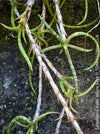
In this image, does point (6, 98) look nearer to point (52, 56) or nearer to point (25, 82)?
point (25, 82)

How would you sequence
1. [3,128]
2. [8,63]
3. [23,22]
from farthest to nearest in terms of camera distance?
[8,63] → [3,128] → [23,22]

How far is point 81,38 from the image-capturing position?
97 centimetres

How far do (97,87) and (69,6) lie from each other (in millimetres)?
480

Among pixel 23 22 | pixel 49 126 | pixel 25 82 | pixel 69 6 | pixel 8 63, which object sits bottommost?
pixel 49 126

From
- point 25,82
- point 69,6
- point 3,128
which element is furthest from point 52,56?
point 3,128

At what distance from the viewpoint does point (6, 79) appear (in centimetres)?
82

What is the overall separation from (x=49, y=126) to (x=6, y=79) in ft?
1.00

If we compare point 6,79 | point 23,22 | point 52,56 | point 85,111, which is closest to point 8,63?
point 6,79

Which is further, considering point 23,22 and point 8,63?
point 8,63

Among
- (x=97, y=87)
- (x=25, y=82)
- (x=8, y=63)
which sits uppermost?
(x=8, y=63)

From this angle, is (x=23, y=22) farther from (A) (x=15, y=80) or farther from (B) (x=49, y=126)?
(B) (x=49, y=126)

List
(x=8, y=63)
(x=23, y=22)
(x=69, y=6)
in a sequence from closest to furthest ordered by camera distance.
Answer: (x=23, y=22)
(x=8, y=63)
(x=69, y=6)

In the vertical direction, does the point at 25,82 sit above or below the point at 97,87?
above

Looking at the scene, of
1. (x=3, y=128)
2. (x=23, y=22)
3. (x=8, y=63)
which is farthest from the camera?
(x=8, y=63)
